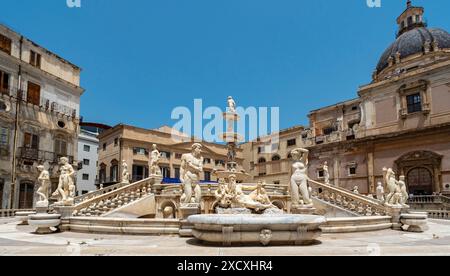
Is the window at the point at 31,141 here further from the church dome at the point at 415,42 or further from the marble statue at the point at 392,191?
the church dome at the point at 415,42

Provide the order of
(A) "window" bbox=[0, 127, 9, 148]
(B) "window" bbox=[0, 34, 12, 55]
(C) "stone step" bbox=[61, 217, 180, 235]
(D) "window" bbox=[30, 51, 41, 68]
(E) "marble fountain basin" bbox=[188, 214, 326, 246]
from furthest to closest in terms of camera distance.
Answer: (D) "window" bbox=[30, 51, 41, 68]
(B) "window" bbox=[0, 34, 12, 55]
(A) "window" bbox=[0, 127, 9, 148]
(C) "stone step" bbox=[61, 217, 180, 235]
(E) "marble fountain basin" bbox=[188, 214, 326, 246]

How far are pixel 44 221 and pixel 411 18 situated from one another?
53.1m

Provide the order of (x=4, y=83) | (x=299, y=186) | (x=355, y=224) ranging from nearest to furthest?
(x=355, y=224), (x=299, y=186), (x=4, y=83)

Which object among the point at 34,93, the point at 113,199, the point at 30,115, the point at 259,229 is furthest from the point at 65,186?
the point at 34,93

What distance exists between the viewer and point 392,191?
12617 millimetres

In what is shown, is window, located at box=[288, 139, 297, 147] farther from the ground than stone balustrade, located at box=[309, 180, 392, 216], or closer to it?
farther from the ground

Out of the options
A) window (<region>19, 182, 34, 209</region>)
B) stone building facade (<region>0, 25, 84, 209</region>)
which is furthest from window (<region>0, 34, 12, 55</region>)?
window (<region>19, 182, 34, 209</region>)

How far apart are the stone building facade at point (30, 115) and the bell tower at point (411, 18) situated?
46.3m

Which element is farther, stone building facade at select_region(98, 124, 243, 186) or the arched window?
the arched window

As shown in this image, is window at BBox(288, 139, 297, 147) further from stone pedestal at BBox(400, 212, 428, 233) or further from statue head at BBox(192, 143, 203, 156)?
statue head at BBox(192, 143, 203, 156)

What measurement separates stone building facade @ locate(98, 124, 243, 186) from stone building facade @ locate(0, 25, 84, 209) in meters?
10.7

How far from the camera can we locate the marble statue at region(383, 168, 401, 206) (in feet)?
40.7

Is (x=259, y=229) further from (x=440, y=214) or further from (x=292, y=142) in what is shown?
(x=292, y=142)
